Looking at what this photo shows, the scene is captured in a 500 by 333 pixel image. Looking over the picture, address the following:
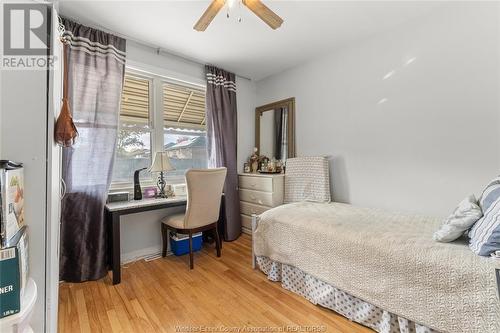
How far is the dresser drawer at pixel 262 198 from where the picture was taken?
2996 millimetres

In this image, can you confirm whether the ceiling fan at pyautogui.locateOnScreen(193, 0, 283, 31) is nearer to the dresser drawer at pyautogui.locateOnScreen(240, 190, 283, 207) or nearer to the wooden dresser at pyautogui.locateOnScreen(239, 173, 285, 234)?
the wooden dresser at pyautogui.locateOnScreen(239, 173, 285, 234)

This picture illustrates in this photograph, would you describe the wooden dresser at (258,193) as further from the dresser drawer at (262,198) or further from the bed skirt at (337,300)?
the bed skirt at (337,300)

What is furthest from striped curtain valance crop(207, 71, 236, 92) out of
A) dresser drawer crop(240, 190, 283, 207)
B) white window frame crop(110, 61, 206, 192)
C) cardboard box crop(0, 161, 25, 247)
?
cardboard box crop(0, 161, 25, 247)

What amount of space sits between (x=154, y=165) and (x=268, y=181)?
1409mm

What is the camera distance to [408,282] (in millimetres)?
1346

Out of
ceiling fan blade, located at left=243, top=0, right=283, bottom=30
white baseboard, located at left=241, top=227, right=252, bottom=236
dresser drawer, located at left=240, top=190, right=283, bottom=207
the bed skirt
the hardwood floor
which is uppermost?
ceiling fan blade, located at left=243, top=0, right=283, bottom=30

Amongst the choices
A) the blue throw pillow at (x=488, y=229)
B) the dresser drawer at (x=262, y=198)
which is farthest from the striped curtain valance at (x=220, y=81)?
the blue throw pillow at (x=488, y=229)

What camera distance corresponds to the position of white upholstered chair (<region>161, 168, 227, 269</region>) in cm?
228

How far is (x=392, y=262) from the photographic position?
1411 mm

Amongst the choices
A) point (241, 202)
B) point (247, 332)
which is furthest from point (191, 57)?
point (247, 332)

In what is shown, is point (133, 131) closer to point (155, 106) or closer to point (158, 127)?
point (158, 127)

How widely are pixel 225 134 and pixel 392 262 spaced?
95.7 inches

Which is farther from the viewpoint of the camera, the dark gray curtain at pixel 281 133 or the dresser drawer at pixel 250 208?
the dark gray curtain at pixel 281 133

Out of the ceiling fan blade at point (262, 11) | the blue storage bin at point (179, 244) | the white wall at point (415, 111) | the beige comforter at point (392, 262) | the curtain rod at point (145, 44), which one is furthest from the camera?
the blue storage bin at point (179, 244)
